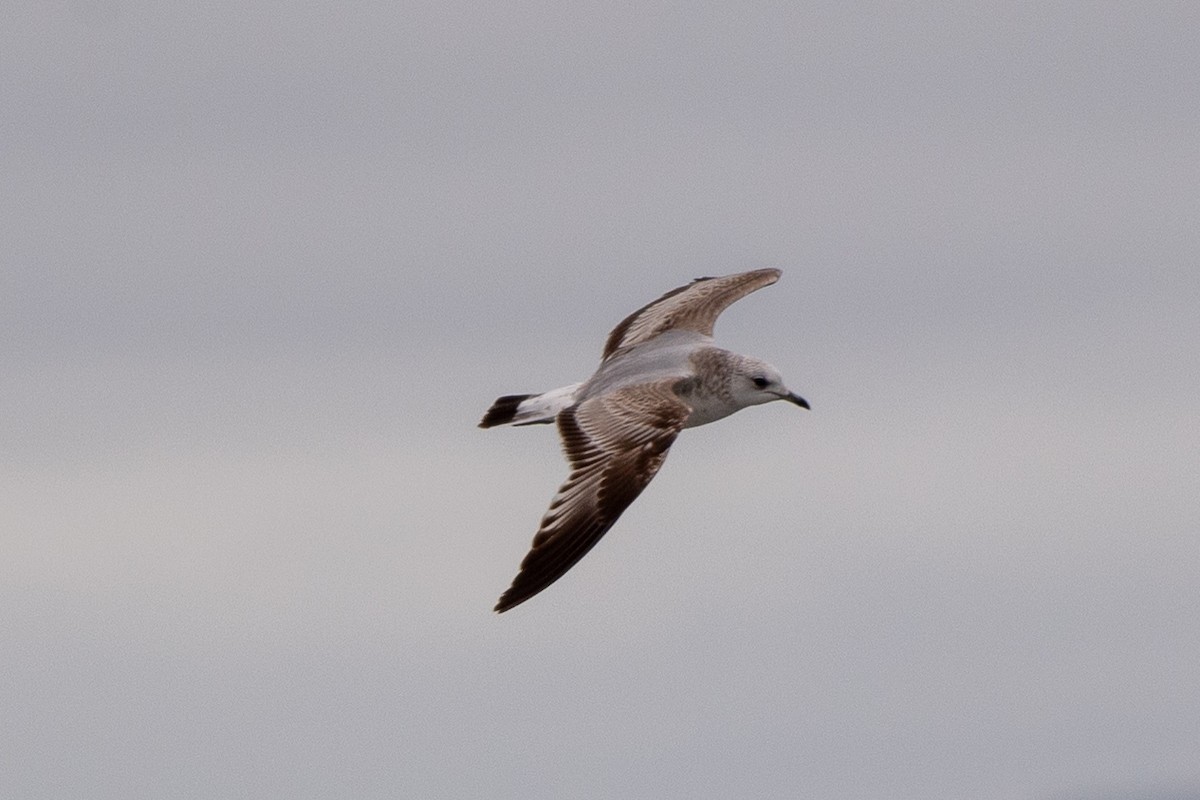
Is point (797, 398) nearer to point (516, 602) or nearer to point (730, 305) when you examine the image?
point (730, 305)

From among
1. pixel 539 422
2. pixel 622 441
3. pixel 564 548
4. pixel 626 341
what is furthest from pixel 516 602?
pixel 626 341

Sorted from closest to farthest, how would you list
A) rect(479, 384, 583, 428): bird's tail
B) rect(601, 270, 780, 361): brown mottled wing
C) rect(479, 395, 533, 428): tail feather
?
rect(479, 384, 583, 428): bird's tail → rect(479, 395, 533, 428): tail feather → rect(601, 270, 780, 361): brown mottled wing

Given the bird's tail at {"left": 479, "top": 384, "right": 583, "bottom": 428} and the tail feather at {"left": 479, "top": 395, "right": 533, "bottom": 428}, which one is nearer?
the bird's tail at {"left": 479, "top": 384, "right": 583, "bottom": 428}

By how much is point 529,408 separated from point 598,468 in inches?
177

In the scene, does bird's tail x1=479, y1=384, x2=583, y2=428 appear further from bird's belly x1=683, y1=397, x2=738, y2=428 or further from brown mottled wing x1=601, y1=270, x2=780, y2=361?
brown mottled wing x1=601, y1=270, x2=780, y2=361

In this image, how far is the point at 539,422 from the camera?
124ft

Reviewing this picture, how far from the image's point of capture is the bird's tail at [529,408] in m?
37.8

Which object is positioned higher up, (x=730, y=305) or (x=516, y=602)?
(x=730, y=305)

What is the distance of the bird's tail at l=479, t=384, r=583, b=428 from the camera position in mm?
37844

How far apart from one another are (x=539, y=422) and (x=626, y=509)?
4.71m

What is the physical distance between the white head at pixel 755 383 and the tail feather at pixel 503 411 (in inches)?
126

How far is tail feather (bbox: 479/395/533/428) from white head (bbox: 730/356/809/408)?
3.21 metres

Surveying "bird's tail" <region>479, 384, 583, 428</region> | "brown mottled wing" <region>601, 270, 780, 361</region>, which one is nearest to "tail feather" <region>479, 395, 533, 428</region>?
"bird's tail" <region>479, 384, 583, 428</region>

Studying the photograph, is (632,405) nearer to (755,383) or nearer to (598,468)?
(598,468)
